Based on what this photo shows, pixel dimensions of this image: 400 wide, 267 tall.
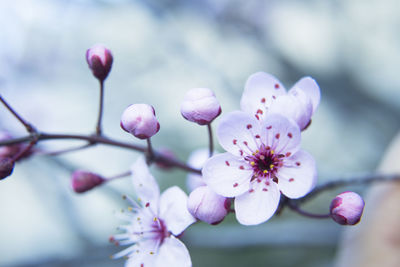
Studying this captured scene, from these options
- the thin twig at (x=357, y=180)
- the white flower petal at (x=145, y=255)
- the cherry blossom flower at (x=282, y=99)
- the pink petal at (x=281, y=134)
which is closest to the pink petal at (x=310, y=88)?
the cherry blossom flower at (x=282, y=99)

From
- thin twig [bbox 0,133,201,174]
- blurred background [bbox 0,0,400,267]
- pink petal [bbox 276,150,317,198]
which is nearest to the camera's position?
pink petal [bbox 276,150,317,198]

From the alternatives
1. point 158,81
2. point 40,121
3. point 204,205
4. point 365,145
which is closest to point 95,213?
point 40,121

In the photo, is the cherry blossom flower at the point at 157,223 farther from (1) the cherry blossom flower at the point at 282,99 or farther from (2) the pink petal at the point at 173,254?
(1) the cherry blossom flower at the point at 282,99

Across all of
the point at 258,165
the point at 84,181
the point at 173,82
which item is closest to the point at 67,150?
the point at 84,181

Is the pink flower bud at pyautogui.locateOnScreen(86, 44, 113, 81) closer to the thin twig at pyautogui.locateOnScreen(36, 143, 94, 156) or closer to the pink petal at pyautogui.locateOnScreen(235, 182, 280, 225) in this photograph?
the thin twig at pyautogui.locateOnScreen(36, 143, 94, 156)

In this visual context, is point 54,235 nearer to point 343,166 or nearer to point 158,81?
point 158,81

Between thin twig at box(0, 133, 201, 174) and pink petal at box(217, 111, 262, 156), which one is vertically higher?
pink petal at box(217, 111, 262, 156)

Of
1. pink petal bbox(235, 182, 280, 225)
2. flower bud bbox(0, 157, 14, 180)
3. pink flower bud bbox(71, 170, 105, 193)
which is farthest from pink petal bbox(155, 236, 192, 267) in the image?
flower bud bbox(0, 157, 14, 180)
